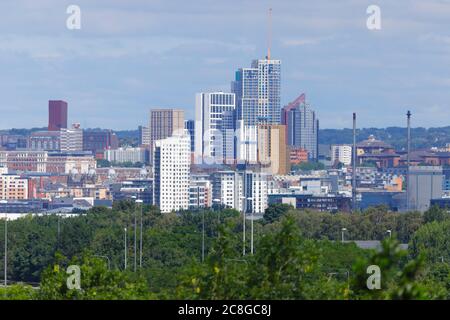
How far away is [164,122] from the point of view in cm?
19075

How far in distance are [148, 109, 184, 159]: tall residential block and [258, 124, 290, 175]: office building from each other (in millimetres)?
10246

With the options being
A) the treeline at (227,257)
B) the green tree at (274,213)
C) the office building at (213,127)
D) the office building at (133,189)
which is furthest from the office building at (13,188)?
the green tree at (274,213)

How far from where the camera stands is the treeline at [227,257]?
21.5m

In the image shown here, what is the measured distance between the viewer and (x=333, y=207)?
130625mm

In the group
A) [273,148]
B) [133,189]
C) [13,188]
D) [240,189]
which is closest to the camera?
[240,189]

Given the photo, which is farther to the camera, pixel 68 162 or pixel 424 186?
pixel 68 162

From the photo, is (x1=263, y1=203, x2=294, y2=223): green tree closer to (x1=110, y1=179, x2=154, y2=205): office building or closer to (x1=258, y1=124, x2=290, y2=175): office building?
(x1=110, y1=179, x2=154, y2=205): office building

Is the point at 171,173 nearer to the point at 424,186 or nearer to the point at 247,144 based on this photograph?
the point at 424,186

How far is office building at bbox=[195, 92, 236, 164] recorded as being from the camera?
595 feet

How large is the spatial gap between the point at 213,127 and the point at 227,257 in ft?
534

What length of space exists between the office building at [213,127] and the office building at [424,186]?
35.4 m

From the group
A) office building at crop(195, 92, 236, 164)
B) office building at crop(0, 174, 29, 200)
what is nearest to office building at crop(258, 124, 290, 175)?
office building at crop(195, 92, 236, 164)

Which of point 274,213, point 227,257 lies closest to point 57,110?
point 274,213
